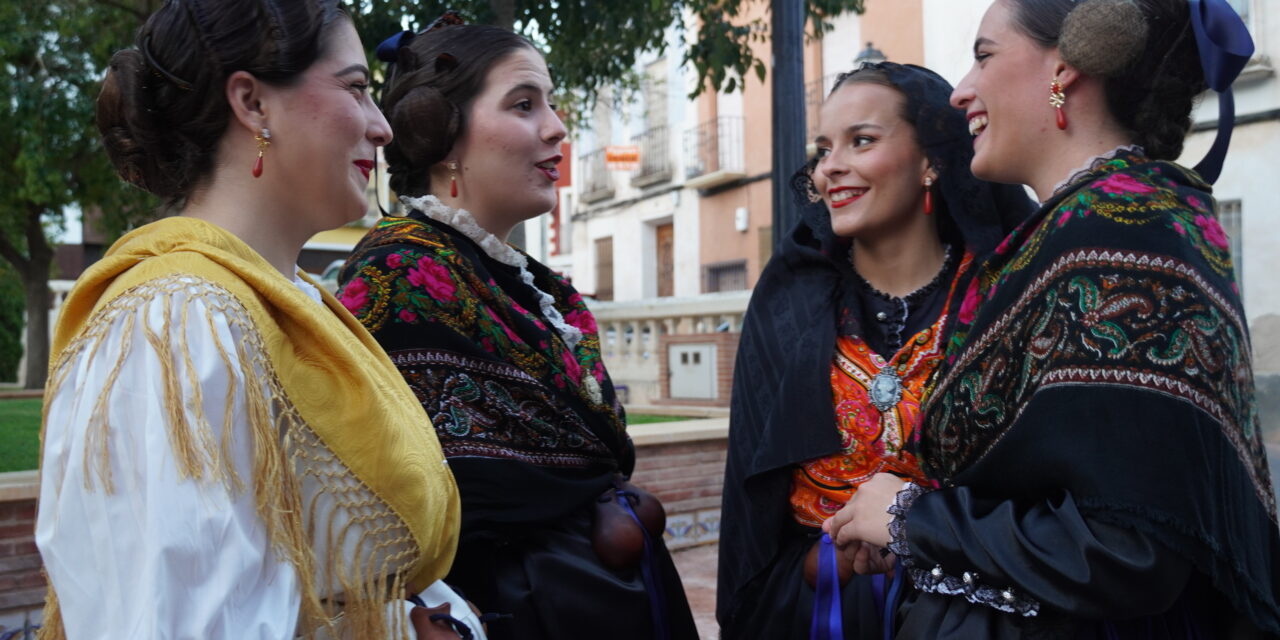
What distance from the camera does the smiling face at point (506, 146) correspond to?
2.58m

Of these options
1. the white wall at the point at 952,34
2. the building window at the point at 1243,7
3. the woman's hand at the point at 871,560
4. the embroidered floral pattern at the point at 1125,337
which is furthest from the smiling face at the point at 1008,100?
the building window at the point at 1243,7

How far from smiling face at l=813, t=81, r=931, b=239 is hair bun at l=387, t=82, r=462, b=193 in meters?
0.89

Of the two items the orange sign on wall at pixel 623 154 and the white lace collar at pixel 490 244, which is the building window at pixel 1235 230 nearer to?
the white lace collar at pixel 490 244

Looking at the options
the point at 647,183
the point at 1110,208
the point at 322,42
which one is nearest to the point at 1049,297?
the point at 1110,208

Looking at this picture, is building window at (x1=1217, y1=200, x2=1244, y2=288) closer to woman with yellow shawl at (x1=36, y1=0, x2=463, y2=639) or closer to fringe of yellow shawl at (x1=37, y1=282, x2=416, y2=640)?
woman with yellow shawl at (x1=36, y1=0, x2=463, y2=639)

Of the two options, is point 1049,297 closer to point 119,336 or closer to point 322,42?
point 322,42

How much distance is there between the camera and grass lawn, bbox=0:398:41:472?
540 cm

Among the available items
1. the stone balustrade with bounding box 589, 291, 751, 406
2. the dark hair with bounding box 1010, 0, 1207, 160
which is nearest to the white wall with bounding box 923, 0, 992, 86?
the dark hair with bounding box 1010, 0, 1207, 160

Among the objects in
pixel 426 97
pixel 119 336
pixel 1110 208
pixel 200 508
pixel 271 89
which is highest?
pixel 426 97

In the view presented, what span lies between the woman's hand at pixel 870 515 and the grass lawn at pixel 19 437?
2.95 m

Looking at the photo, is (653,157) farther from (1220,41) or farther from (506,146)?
(1220,41)

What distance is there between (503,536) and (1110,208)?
135cm

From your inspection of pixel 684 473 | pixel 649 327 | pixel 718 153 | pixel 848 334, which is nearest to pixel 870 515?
pixel 848 334

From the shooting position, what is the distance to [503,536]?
2334 millimetres
